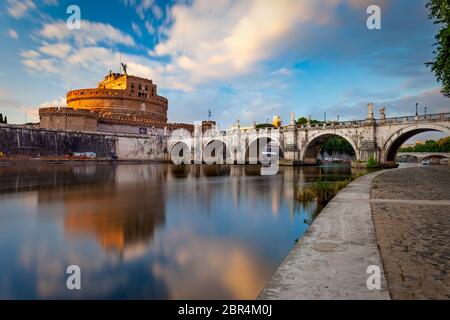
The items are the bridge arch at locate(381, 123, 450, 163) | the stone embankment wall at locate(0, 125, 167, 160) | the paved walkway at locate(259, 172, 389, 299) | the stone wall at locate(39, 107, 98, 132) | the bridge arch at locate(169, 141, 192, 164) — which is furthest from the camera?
the bridge arch at locate(169, 141, 192, 164)

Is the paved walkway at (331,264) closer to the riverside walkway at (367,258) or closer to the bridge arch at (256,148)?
the riverside walkway at (367,258)

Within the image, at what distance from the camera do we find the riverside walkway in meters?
3.35

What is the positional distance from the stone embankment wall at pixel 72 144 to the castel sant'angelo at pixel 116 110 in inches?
138

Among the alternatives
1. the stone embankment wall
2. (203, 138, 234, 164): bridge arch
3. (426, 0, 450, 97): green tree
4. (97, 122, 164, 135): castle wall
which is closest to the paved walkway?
(426, 0, 450, 97): green tree

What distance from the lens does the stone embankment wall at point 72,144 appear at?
4747cm

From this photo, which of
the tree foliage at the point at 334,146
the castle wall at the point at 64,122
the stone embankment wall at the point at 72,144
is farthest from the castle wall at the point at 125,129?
the tree foliage at the point at 334,146

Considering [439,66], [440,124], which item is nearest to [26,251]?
[439,66]

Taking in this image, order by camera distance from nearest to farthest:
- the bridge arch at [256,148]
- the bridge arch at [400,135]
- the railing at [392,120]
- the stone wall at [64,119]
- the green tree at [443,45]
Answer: the green tree at [443,45] → the railing at [392,120] → the bridge arch at [400,135] → the bridge arch at [256,148] → the stone wall at [64,119]

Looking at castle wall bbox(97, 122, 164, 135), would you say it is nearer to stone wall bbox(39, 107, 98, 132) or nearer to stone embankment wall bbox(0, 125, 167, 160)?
stone embankment wall bbox(0, 125, 167, 160)

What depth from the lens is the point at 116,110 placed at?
74.4 meters

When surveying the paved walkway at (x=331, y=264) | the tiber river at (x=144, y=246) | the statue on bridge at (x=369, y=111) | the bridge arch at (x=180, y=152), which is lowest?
the tiber river at (x=144, y=246)

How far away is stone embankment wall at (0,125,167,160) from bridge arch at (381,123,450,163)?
51.7m

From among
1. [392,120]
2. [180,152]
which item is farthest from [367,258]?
[180,152]

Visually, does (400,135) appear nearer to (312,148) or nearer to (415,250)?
(312,148)
